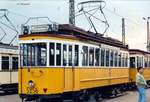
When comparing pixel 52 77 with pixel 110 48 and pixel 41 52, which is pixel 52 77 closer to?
pixel 41 52

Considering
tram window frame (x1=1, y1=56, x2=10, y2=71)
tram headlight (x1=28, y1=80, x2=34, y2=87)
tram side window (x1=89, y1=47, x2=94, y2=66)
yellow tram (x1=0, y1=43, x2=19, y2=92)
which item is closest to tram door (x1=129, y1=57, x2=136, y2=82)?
yellow tram (x1=0, y1=43, x2=19, y2=92)

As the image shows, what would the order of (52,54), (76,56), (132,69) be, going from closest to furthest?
(52,54)
(76,56)
(132,69)

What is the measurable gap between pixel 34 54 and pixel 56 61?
1.01m

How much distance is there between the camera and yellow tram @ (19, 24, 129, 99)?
17.1 metres

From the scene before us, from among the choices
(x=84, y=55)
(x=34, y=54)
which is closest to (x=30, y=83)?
(x=34, y=54)

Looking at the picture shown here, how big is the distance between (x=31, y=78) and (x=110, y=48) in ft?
22.9

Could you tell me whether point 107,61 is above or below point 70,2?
below

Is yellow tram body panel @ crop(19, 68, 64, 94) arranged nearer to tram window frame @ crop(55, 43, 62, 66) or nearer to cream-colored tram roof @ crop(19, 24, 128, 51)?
tram window frame @ crop(55, 43, 62, 66)

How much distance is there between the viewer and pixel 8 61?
27.0m

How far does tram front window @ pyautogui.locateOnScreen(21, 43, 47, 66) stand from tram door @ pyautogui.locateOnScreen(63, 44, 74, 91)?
0.93 metres

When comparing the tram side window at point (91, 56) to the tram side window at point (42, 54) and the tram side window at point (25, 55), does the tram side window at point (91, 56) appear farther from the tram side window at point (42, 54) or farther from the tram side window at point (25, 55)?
the tram side window at point (25, 55)

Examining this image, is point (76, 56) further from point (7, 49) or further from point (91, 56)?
point (7, 49)

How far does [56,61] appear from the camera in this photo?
17250 mm

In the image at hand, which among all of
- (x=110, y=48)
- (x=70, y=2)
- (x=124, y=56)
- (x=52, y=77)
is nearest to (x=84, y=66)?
(x=52, y=77)
